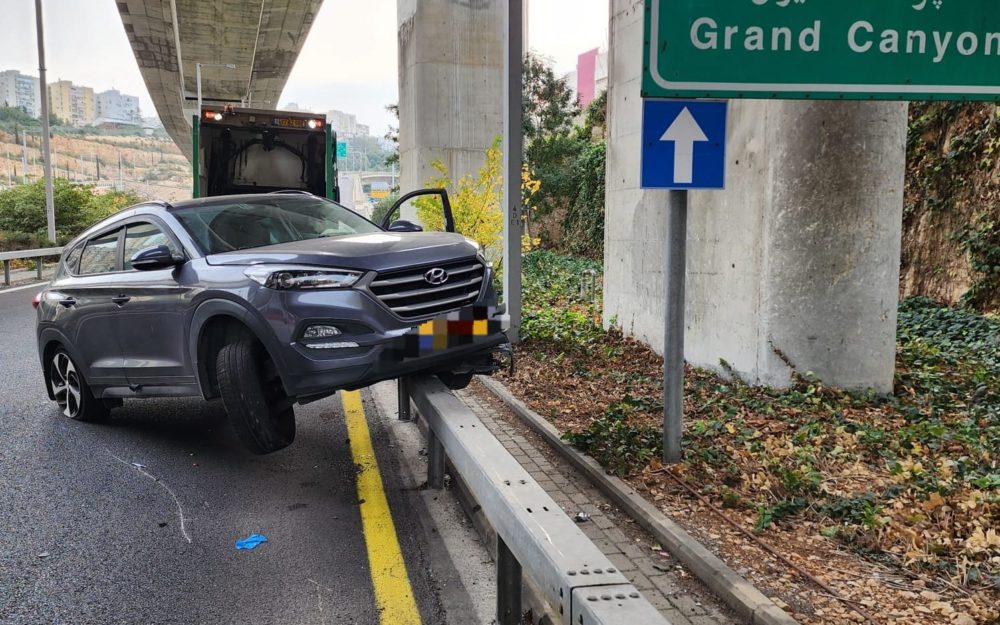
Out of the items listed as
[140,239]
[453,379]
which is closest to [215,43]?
[140,239]

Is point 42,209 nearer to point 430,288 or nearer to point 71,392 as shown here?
point 71,392

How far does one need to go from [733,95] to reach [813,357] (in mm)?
2815

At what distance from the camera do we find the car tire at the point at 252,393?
15.5 feet

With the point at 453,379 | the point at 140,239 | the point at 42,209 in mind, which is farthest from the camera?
the point at 42,209

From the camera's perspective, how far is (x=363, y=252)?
4793 mm

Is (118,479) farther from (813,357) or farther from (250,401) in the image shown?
(813,357)

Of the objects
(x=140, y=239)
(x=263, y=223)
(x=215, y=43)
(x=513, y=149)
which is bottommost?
(x=140, y=239)

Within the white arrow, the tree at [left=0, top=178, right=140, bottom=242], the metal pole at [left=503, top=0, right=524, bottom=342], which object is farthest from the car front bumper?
the tree at [left=0, top=178, right=140, bottom=242]

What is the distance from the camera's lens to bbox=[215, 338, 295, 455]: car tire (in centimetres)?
474

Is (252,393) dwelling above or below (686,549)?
above

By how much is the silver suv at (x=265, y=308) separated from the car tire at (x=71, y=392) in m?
0.03

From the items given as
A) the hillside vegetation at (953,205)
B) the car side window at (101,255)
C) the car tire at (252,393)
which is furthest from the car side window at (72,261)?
the hillside vegetation at (953,205)

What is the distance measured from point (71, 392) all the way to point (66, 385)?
5.8 inches

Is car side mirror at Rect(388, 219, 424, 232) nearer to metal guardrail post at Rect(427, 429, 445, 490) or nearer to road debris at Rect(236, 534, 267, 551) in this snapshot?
metal guardrail post at Rect(427, 429, 445, 490)
